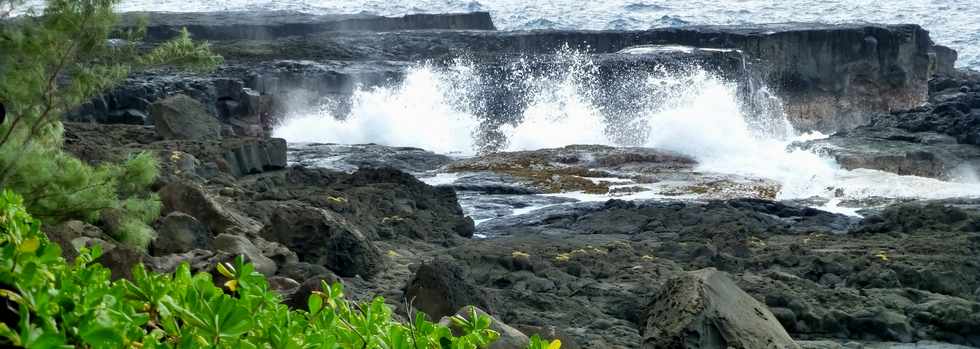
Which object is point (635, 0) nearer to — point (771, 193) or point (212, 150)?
point (771, 193)

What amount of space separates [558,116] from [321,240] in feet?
69.7

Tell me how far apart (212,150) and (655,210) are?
556cm

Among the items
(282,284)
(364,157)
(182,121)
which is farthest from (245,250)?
(364,157)

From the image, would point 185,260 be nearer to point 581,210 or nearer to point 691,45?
point 581,210

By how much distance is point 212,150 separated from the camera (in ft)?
55.0

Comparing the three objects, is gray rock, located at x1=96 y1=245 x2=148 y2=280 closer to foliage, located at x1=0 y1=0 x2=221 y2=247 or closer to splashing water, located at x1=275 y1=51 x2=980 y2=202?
foliage, located at x1=0 y1=0 x2=221 y2=247

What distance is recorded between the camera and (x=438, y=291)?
758 centimetres

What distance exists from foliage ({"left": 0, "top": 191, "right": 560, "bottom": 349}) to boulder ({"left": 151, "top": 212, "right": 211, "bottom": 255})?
603cm

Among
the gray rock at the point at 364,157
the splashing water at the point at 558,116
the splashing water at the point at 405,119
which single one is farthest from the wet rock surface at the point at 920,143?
the splashing water at the point at 405,119

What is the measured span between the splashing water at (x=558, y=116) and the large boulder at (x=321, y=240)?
56.1 feet

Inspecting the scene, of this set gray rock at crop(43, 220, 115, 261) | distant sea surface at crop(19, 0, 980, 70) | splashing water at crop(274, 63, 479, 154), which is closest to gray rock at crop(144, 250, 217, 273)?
gray rock at crop(43, 220, 115, 261)

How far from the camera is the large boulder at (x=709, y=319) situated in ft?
22.7

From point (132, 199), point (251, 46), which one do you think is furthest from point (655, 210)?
point (251, 46)

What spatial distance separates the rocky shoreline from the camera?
8.45 m
